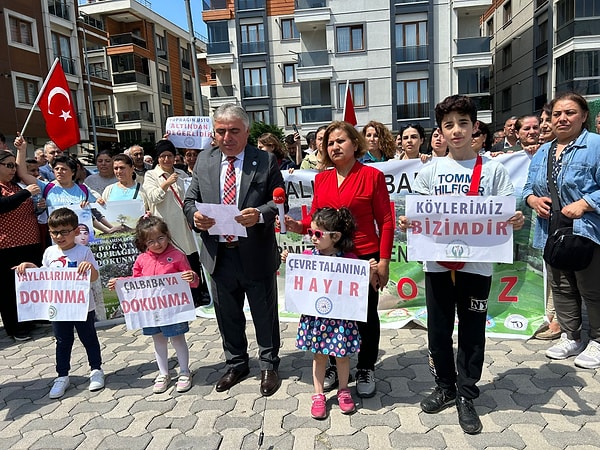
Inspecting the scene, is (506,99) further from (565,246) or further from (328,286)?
(328,286)

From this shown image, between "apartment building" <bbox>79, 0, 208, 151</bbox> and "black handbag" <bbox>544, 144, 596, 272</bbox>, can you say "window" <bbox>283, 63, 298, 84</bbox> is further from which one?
"black handbag" <bbox>544, 144, 596, 272</bbox>

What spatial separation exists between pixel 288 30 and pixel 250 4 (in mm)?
3088

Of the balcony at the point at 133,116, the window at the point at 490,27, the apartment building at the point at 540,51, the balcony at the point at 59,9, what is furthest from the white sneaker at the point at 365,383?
the balcony at the point at 133,116

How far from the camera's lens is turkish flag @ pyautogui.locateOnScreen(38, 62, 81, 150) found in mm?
6000

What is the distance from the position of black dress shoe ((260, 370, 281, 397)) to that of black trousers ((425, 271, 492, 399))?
1.30 meters

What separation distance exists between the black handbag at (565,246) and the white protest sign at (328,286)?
168 cm

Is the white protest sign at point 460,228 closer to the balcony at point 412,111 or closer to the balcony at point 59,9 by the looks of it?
the balcony at point 412,111

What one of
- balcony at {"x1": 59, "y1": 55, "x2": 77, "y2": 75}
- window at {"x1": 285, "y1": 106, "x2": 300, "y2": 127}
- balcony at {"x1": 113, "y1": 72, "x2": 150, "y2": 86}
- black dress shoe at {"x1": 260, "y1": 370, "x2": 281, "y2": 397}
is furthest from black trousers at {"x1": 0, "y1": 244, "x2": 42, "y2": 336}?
balcony at {"x1": 113, "y1": 72, "x2": 150, "y2": 86}

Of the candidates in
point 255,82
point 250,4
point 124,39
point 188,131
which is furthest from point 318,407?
point 124,39

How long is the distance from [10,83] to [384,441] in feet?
84.8

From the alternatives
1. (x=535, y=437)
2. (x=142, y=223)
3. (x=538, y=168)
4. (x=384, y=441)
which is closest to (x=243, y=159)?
(x=142, y=223)

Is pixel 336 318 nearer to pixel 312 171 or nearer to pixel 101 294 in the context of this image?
pixel 312 171

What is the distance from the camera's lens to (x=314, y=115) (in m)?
26.5

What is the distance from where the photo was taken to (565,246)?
345cm
